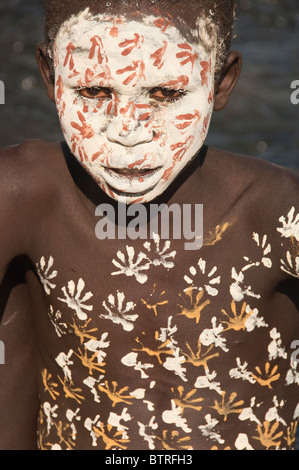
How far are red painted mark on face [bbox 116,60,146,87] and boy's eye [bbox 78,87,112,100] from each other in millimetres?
56

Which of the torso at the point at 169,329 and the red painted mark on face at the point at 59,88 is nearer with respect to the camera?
the red painted mark on face at the point at 59,88

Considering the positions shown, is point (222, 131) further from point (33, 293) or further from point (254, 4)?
point (33, 293)

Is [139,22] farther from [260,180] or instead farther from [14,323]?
[14,323]

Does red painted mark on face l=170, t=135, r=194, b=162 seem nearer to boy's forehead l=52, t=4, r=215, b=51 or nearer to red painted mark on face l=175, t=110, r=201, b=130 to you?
red painted mark on face l=175, t=110, r=201, b=130

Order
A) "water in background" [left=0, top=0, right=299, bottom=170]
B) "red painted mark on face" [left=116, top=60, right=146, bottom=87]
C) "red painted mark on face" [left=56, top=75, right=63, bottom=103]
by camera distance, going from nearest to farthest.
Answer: "red painted mark on face" [left=116, top=60, right=146, bottom=87]
"red painted mark on face" [left=56, top=75, right=63, bottom=103]
"water in background" [left=0, top=0, right=299, bottom=170]

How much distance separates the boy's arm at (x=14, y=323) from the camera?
2.23m

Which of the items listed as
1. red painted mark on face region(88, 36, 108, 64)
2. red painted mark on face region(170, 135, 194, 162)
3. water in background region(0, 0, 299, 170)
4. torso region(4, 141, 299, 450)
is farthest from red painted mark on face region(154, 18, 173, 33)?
water in background region(0, 0, 299, 170)

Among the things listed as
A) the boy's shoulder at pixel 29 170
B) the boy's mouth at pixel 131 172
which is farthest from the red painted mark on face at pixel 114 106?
the boy's shoulder at pixel 29 170

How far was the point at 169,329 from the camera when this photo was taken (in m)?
2.28

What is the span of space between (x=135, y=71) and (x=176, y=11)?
0.44 ft

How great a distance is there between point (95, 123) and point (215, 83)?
0.87ft

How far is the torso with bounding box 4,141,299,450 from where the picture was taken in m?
2.25

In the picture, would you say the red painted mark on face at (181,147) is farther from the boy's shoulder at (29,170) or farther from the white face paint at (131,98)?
the boy's shoulder at (29,170)
